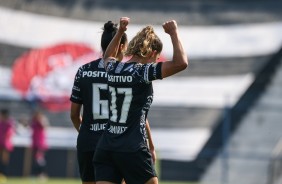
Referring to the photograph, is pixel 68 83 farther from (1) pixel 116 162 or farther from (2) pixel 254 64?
(1) pixel 116 162

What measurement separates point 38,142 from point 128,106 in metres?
14.6

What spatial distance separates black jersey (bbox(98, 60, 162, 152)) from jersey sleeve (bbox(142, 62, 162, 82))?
3 centimetres

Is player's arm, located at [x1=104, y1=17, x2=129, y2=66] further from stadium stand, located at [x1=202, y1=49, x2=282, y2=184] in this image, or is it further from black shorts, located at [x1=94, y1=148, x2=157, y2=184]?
stadium stand, located at [x1=202, y1=49, x2=282, y2=184]

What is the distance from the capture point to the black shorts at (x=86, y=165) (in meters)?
8.40

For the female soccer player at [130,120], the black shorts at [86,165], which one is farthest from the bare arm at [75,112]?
the female soccer player at [130,120]

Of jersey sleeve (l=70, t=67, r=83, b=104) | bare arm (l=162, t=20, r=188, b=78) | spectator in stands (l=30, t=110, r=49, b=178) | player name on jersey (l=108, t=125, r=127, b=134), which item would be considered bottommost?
spectator in stands (l=30, t=110, r=49, b=178)

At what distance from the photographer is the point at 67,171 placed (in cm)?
2250

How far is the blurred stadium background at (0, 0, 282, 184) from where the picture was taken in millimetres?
20203

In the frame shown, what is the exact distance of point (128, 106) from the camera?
722 centimetres

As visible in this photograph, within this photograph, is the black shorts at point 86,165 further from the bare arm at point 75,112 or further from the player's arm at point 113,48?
the player's arm at point 113,48

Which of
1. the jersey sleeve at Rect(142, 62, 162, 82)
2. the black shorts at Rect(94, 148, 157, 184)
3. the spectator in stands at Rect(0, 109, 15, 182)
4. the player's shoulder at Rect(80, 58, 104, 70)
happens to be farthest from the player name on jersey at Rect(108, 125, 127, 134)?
the spectator in stands at Rect(0, 109, 15, 182)

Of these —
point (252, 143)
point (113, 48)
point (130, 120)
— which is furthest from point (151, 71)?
point (252, 143)

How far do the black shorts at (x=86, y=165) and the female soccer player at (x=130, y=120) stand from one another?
1076 mm

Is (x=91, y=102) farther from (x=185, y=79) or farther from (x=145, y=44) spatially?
(x=185, y=79)
